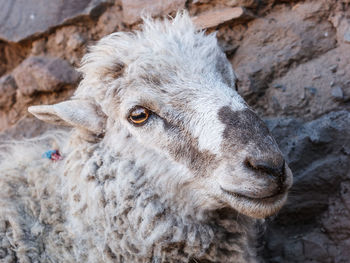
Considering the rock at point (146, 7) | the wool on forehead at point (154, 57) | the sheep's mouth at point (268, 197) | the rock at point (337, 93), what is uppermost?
the wool on forehead at point (154, 57)

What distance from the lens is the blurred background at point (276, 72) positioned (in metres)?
3.29

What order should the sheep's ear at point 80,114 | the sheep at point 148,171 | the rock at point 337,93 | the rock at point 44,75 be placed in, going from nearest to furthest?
the sheep at point 148,171 < the sheep's ear at point 80,114 < the rock at point 337,93 < the rock at point 44,75

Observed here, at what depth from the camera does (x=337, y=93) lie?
3.35 metres

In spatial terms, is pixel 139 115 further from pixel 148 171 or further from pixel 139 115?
pixel 148 171

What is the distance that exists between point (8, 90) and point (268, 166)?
10.8ft

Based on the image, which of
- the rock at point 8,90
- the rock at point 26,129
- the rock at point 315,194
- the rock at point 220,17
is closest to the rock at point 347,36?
the rock at point 315,194

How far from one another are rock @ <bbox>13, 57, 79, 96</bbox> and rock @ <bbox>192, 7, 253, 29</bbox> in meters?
1.38

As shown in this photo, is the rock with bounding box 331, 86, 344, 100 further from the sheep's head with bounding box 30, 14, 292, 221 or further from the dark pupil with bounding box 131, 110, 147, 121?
the dark pupil with bounding box 131, 110, 147, 121

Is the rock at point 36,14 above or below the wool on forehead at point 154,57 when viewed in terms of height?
below

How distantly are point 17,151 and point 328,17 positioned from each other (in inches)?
109

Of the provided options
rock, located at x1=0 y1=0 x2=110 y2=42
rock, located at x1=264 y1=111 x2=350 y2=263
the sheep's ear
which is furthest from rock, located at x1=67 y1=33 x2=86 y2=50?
rock, located at x1=264 y1=111 x2=350 y2=263

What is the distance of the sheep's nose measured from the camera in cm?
211

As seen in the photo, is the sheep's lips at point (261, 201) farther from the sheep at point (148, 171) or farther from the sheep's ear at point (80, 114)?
the sheep's ear at point (80, 114)

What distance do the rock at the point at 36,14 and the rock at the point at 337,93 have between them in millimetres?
2361
